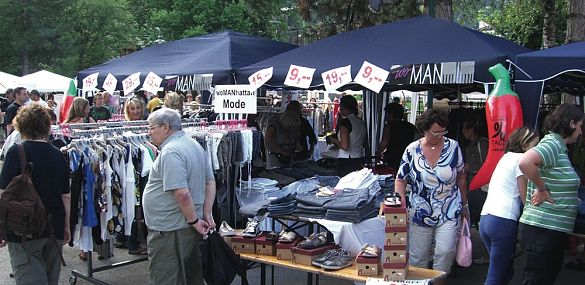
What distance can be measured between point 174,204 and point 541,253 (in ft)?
7.99

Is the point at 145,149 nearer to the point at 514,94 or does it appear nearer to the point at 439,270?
the point at 439,270

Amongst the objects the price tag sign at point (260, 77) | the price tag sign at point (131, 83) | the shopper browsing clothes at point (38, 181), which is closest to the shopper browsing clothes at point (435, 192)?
the price tag sign at point (260, 77)

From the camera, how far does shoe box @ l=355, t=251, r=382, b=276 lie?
3.88 m

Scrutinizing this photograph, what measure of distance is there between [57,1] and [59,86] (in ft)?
47.3

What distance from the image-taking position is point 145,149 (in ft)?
16.6

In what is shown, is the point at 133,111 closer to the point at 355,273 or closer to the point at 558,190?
the point at 355,273

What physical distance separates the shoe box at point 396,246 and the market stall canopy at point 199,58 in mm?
3410

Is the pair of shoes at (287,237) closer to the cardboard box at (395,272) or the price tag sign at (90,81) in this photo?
the cardboard box at (395,272)

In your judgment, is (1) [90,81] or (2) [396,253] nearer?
(2) [396,253]

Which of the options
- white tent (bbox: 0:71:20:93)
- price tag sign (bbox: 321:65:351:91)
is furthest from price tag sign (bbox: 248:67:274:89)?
white tent (bbox: 0:71:20:93)

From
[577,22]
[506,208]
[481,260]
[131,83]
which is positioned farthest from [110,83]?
[577,22]

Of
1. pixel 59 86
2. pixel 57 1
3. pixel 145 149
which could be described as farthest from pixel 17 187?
pixel 57 1

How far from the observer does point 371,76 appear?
5.48m

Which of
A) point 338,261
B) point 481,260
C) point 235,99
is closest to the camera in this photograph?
point 338,261
